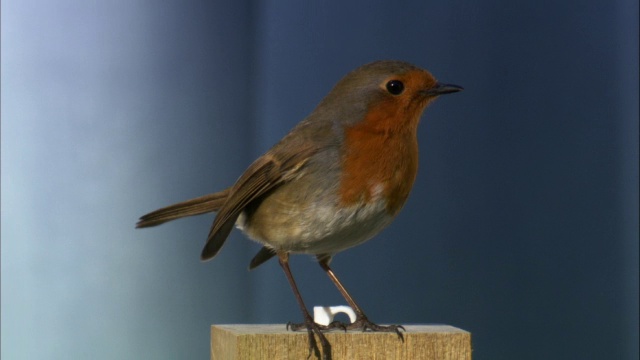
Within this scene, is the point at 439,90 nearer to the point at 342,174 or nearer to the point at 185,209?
the point at 342,174

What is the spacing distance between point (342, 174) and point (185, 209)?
0.48 m

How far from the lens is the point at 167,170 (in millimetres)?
3121

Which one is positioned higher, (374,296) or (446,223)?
(446,223)

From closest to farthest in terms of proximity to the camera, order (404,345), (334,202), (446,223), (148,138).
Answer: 1. (404,345)
2. (334,202)
3. (148,138)
4. (446,223)

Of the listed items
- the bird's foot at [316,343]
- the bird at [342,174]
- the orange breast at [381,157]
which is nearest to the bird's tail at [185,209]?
the bird at [342,174]

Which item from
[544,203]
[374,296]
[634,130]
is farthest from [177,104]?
[634,130]

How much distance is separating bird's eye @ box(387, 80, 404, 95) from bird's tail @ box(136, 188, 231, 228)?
48 centimetres

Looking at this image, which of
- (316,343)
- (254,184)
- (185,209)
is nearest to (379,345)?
(316,343)

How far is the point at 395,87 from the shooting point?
1686 millimetres

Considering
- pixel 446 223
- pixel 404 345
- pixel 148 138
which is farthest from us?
pixel 446 223

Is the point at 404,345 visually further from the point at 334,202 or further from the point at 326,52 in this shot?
the point at 326,52

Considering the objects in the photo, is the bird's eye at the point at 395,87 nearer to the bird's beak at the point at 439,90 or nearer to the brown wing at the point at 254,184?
the bird's beak at the point at 439,90

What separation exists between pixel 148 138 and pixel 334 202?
5.27ft

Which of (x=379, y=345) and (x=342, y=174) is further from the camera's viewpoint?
(x=342, y=174)
